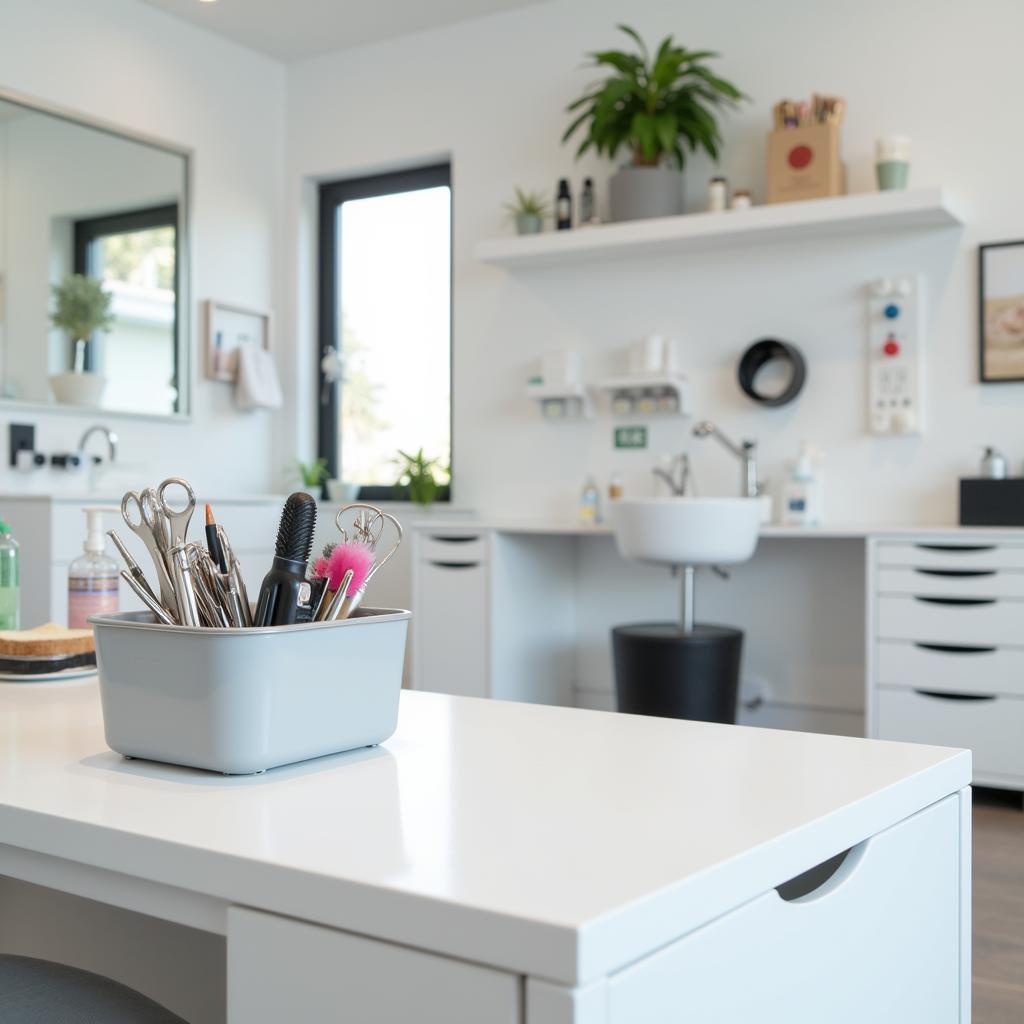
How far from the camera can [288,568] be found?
31.6 inches

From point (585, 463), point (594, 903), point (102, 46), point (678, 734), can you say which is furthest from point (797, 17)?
point (594, 903)

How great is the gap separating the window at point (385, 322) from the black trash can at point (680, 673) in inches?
58.8

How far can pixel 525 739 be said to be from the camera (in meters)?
0.88

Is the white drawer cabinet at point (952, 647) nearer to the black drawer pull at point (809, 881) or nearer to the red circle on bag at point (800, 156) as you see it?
the red circle on bag at point (800, 156)

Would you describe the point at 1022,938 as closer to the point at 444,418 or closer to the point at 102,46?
the point at 444,418

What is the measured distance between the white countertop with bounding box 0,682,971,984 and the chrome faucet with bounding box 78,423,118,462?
352 centimetres

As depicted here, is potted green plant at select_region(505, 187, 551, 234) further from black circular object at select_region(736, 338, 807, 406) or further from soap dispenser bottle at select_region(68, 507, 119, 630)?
soap dispenser bottle at select_region(68, 507, 119, 630)

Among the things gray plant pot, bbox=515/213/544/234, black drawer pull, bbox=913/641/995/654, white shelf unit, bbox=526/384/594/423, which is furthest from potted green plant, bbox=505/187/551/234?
black drawer pull, bbox=913/641/995/654

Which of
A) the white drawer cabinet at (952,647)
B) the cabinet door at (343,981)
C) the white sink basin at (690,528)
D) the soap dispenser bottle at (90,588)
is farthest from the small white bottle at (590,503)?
the cabinet door at (343,981)

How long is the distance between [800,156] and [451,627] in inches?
77.6

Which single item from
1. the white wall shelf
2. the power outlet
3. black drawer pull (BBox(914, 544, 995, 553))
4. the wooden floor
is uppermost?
the white wall shelf

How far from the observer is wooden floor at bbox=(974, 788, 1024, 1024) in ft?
6.06

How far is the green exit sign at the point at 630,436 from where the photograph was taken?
166 inches

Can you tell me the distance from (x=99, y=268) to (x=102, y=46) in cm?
86
